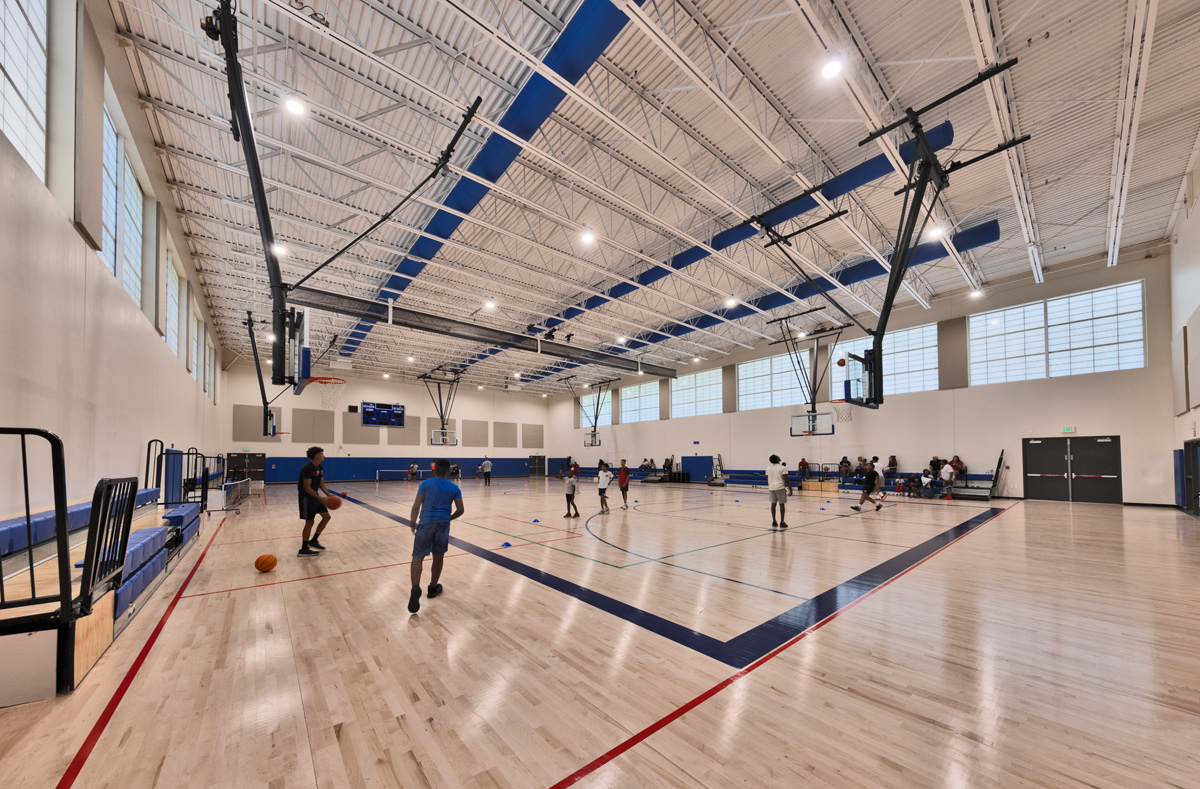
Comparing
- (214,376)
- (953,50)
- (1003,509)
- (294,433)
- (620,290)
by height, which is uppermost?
(953,50)

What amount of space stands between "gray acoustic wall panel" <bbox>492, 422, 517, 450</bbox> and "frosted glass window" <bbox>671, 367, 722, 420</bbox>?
13.9 meters

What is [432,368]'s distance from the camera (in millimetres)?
29797

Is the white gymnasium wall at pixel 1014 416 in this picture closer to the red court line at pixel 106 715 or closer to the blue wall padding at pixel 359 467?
the blue wall padding at pixel 359 467

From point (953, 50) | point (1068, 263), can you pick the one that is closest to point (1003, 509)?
point (1068, 263)

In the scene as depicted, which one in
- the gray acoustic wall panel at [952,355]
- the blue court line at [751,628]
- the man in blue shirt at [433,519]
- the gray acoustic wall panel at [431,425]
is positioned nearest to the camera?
the blue court line at [751,628]

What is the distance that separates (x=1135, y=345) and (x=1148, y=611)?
15.1 m

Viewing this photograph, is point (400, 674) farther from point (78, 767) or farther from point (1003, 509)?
point (1003, 509)

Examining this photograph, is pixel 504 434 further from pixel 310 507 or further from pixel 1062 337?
pixel 1062 337

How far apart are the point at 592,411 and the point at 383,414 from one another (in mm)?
14229

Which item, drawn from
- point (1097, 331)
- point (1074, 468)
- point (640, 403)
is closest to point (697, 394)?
point (640, 403)

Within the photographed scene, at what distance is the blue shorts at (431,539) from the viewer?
5082 millimetres

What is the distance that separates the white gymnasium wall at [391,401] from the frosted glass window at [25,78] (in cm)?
2444

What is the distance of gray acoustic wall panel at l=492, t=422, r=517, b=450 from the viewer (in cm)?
3650

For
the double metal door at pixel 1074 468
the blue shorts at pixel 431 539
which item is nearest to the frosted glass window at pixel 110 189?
the blue shorts at pixel 431 539
